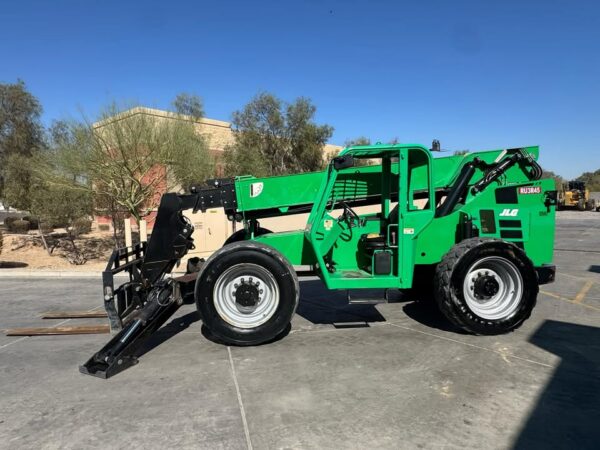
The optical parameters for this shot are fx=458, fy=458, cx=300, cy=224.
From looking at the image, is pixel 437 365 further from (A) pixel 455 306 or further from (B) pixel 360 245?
(B) pixel 360 245

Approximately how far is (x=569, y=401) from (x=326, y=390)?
2.09 metres

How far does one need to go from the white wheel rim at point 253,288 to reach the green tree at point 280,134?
27.6 meters

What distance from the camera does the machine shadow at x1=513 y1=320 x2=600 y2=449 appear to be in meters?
3.36

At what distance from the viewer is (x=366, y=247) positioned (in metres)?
6.44

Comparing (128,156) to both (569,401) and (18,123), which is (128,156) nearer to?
(569,401)

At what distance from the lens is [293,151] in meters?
35.6

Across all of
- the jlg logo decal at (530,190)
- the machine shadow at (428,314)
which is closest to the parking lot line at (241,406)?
the machine shadow at (428,314)

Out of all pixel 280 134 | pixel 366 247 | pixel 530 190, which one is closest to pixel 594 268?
pixel 530 190

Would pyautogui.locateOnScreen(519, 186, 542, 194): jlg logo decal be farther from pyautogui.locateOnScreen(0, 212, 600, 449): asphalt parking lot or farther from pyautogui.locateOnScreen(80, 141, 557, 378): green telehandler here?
pyautogui.locateOnScreen(0, 212, 600, 449): asphalt parking lot

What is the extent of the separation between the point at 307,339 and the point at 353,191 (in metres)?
2.35

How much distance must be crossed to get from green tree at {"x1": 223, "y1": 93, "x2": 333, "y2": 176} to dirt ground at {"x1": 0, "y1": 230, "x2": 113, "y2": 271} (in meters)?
13.7

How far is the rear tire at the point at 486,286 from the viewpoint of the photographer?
5.63 m

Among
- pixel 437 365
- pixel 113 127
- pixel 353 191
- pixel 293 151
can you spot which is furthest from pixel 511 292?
pixel 293 151

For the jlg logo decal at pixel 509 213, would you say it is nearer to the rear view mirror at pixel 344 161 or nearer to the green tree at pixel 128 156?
the rear view mirror at pixel 344 161
